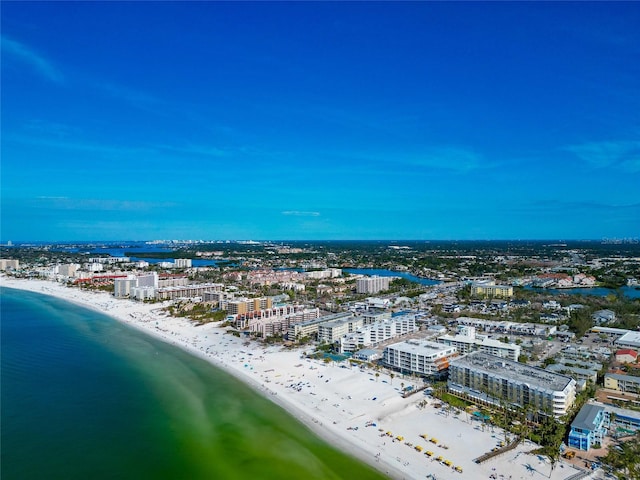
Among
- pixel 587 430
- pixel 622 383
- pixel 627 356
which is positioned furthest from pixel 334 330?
pixel 587 430

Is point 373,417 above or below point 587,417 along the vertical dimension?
below

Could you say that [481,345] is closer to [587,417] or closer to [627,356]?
[627,356]

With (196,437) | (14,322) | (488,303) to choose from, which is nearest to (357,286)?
(488,303)

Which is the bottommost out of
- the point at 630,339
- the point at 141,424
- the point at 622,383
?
the point at 141,424

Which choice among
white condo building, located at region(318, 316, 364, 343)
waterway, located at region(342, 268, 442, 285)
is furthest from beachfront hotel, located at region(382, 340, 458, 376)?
waterway, located at region(342, 268, 442, 285)

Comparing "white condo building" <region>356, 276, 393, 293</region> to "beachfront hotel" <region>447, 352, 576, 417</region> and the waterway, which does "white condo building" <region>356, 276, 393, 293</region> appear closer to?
the waterway

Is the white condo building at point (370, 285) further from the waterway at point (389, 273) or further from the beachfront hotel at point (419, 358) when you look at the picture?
the beachfront hotel at point (419, 358)
